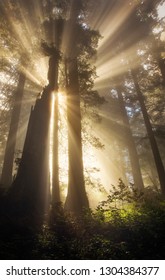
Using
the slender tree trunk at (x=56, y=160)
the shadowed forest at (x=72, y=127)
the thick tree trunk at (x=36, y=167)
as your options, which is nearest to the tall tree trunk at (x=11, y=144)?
the shadowed forest at (x=72, y=127)

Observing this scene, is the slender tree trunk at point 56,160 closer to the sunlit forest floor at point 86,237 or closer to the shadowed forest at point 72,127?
the shadowed forest at point 72,127

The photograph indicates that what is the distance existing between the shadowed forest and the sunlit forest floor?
0.09ft

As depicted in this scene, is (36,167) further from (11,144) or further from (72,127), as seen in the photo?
(11,144)

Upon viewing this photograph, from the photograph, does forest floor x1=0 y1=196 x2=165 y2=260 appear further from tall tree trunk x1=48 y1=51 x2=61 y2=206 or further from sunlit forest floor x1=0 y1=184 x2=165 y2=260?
tall tree trunk x1=48 y1=51 x2=61 y2=206

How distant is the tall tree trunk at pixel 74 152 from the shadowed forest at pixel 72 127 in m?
0.05

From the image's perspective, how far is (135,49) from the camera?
66.8 feet

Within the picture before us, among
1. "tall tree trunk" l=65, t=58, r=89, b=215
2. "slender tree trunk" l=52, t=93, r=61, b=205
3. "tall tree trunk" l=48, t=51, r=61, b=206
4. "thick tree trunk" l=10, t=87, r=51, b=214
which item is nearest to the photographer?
"thick tree trunk" l=10, t=87, r=51, b=214

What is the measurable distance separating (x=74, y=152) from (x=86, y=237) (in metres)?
6.31

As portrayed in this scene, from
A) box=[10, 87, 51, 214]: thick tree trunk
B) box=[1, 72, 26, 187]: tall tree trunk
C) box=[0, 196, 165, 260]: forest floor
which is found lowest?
box=[0, 196, 165, 260]: forest floor

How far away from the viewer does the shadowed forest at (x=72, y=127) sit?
269 inches

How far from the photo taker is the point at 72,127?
13.7 m

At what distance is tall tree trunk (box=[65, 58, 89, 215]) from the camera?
1143cm

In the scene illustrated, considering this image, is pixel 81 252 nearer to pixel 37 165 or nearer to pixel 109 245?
pixel 109 245

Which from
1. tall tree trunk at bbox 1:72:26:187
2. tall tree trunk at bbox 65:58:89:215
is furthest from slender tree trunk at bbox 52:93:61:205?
tall tree trunk at bbox 1:72:26:187
